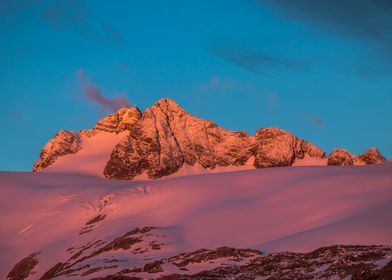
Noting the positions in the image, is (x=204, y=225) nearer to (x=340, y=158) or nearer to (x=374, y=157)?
(x=340, y=158)

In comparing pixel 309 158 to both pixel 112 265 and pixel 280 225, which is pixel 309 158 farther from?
pixel 112 265

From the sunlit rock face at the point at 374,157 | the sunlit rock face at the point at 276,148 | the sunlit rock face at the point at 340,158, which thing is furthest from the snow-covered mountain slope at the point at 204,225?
the sunlit rock face at the point at 374,157

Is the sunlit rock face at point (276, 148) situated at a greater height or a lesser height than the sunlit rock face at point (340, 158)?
greater

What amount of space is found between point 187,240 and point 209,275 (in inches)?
1056

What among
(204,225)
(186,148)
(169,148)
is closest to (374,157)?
(186,148)

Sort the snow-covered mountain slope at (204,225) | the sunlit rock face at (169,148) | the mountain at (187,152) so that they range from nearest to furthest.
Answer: the snow-covered mountain slope at (204,225), the sunlit rock face at (169,148), the mountain at (187,152)

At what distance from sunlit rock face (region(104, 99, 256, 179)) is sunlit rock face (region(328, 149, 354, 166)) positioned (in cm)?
2312

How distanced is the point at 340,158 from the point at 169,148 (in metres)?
49.4

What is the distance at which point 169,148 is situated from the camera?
18612cm

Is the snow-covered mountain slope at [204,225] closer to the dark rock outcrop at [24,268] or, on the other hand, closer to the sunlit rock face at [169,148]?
the dark rock outcrop at [24,268]

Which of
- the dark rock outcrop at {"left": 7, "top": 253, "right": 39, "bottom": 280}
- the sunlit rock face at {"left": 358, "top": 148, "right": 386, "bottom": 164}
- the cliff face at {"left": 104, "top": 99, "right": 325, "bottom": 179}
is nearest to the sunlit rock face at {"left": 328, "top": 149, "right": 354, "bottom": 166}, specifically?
the sunlit rock face at {"left": 358, "top": 148, "right": 386, "bottom": 164}

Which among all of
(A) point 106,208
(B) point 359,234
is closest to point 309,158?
(A) point 106,208

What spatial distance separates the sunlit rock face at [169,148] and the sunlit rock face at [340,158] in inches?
910

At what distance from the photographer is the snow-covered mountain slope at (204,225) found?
2495 inches
